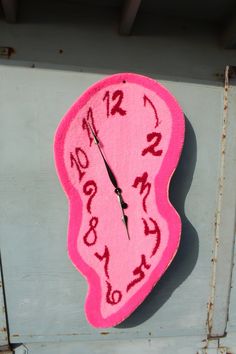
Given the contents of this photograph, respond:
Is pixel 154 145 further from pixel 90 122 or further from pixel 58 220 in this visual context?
pixel 58 220

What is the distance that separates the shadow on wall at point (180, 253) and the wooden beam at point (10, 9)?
805 mm

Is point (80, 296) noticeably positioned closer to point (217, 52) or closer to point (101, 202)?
point (101, 202)

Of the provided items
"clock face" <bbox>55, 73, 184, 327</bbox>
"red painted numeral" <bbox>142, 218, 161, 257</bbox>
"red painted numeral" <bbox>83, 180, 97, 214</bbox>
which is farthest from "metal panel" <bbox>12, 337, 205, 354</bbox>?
"red painted numeral" <bbox>83, 180, 97, 214</bbox>

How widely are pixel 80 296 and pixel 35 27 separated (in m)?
1.10

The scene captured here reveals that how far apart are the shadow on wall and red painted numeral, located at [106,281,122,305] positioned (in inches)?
5.4


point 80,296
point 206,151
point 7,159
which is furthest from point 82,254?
point 206,151

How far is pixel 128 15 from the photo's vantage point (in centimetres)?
107

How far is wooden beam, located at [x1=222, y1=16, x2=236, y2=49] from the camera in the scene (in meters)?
1.15

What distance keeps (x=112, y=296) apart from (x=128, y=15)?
109cm

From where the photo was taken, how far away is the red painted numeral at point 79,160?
3.87 ft

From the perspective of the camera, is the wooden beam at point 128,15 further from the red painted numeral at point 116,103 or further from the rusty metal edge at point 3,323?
the rusty metal edge at point 3,323

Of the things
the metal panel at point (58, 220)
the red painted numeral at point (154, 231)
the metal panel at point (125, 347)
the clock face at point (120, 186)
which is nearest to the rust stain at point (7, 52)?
the metal panel at point (58, 220)

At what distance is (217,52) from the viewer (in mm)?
1231

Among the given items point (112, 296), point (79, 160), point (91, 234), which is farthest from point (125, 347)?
point (79, 160)
